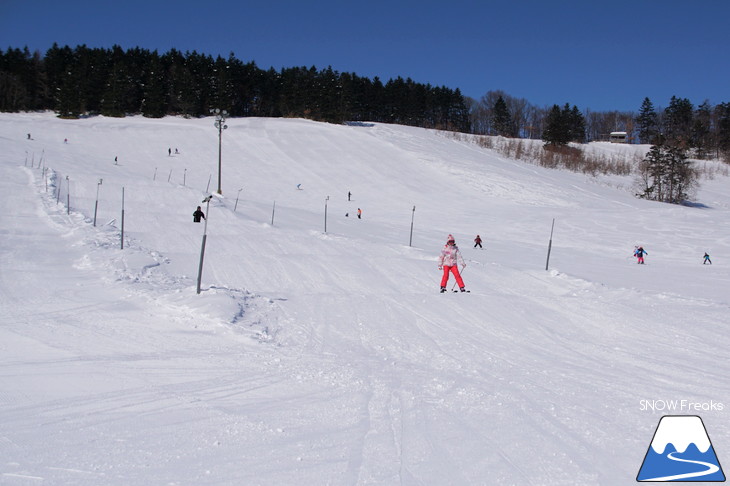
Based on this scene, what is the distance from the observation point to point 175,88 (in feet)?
306

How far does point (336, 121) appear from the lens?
96375 mm

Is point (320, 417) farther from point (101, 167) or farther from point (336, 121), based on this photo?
point (336, 121)

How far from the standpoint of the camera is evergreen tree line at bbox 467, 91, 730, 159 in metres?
94.4

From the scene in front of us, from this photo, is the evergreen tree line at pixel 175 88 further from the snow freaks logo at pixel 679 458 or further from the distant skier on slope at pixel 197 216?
the snow freaks logo at pixel 679 458

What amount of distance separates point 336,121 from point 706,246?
74.3 meters

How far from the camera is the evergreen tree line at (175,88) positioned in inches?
3403

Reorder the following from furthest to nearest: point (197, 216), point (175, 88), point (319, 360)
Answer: point (175, 88)
point (197, 216)
point (319, 360)

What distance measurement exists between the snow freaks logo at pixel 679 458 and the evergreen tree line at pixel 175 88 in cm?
9511

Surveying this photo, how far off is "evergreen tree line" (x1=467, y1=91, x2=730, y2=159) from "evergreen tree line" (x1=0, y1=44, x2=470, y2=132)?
34475mm

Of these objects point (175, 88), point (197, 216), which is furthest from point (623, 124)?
point (197, 216)

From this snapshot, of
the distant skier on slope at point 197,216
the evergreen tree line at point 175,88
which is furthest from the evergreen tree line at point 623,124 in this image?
the distant skier on slope at point 197,216

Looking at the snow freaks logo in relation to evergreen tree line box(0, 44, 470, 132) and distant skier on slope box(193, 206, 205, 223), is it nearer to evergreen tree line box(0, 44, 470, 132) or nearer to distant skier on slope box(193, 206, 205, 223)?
distant skier on slope box(193, 206, 205, 223)

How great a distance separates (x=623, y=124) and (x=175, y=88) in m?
130

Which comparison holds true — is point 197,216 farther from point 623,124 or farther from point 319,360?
point 623,124
